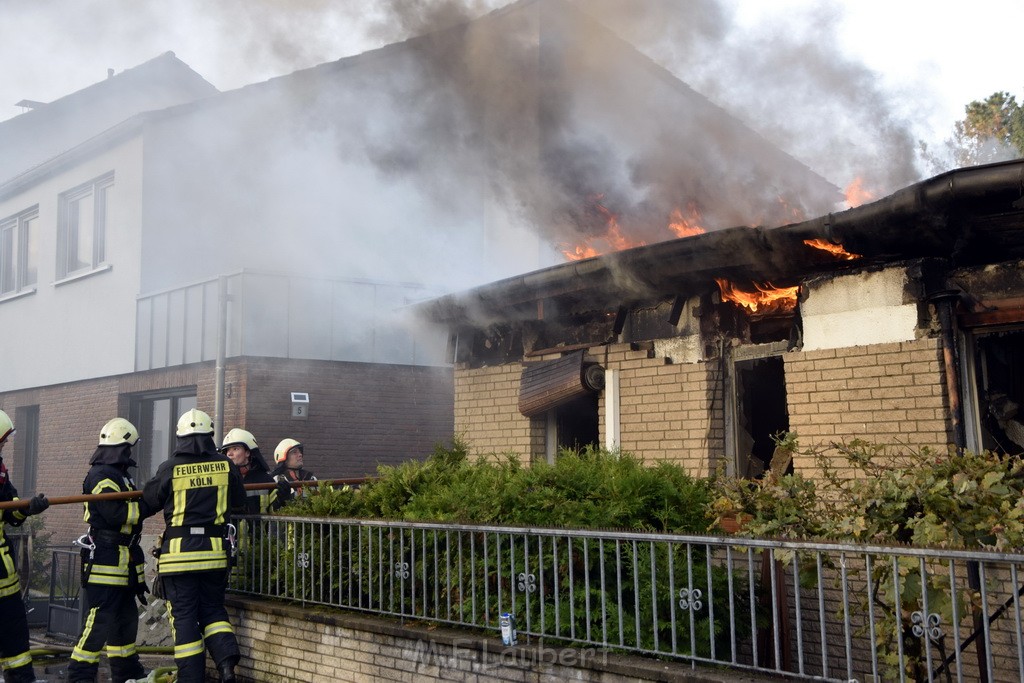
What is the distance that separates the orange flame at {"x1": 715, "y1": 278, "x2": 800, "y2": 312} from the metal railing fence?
1921mm

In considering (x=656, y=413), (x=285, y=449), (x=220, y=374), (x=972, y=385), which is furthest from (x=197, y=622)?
(x=220, y=374)

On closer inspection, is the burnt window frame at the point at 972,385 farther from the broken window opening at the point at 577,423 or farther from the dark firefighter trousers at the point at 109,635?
the dark firefighter trousers at the point at 109,635

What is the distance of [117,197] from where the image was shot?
16953 mm

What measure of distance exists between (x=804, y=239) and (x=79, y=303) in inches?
599

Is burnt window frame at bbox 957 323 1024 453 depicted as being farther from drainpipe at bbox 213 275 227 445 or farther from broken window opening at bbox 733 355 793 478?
drainpipe at bbox 213 275 227 445

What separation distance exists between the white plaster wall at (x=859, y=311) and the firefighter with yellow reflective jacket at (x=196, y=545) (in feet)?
13.7

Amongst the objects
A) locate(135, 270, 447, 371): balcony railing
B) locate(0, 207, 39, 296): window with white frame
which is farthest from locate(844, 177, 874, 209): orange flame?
locate(0, 207, 39, 296): window with white frame

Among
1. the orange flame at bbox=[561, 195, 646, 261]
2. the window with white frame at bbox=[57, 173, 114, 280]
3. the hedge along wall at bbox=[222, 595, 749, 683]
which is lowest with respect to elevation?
the hedge along wall at bbox=[222, 595, 749, 683]

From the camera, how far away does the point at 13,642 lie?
7016mm

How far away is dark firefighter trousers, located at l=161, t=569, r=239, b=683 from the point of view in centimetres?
650

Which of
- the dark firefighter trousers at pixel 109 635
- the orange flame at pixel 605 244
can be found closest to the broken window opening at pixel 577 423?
the orange flame at pixel 605 244

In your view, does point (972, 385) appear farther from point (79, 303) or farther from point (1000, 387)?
point (79, 303)

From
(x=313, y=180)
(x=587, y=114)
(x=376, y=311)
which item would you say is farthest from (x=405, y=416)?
(x=587, y=114)

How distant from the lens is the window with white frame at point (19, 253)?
20.3 metres
